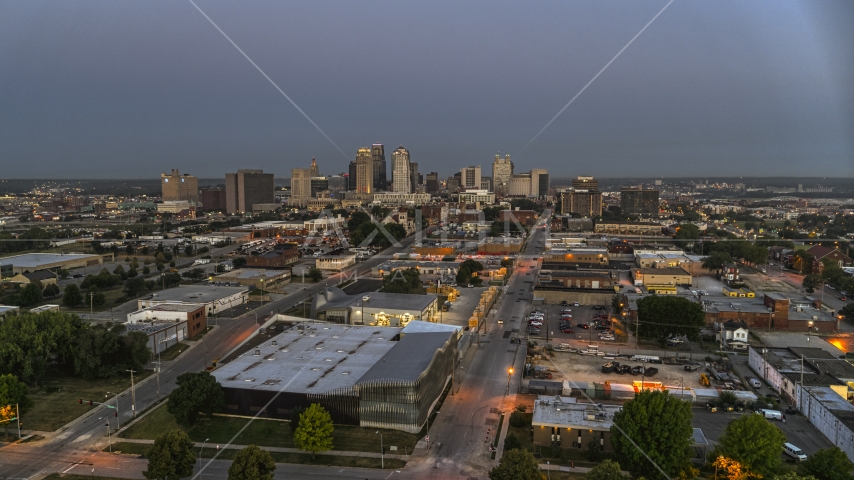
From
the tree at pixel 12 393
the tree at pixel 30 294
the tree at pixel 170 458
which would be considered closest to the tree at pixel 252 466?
the tree at pixel 170 458

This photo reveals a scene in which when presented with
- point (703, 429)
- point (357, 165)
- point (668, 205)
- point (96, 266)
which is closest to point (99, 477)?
point (703, 429)

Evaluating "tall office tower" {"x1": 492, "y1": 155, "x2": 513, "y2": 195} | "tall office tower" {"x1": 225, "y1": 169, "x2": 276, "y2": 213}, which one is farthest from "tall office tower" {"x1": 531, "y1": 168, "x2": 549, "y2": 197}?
"tall office tower" {"x1": 225, "y1": 169, "x2": 276, "y2": 213}

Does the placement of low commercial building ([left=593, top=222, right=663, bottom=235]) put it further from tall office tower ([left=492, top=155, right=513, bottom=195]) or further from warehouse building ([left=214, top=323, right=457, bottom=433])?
tall office tower ([left=492, top=155, right=513, bottom=195])

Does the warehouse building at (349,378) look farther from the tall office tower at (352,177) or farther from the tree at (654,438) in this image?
the tall office tower at (352,177)

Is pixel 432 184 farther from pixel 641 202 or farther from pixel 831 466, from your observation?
pixel 831 466

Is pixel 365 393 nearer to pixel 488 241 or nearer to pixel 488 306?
pixel 488 306
